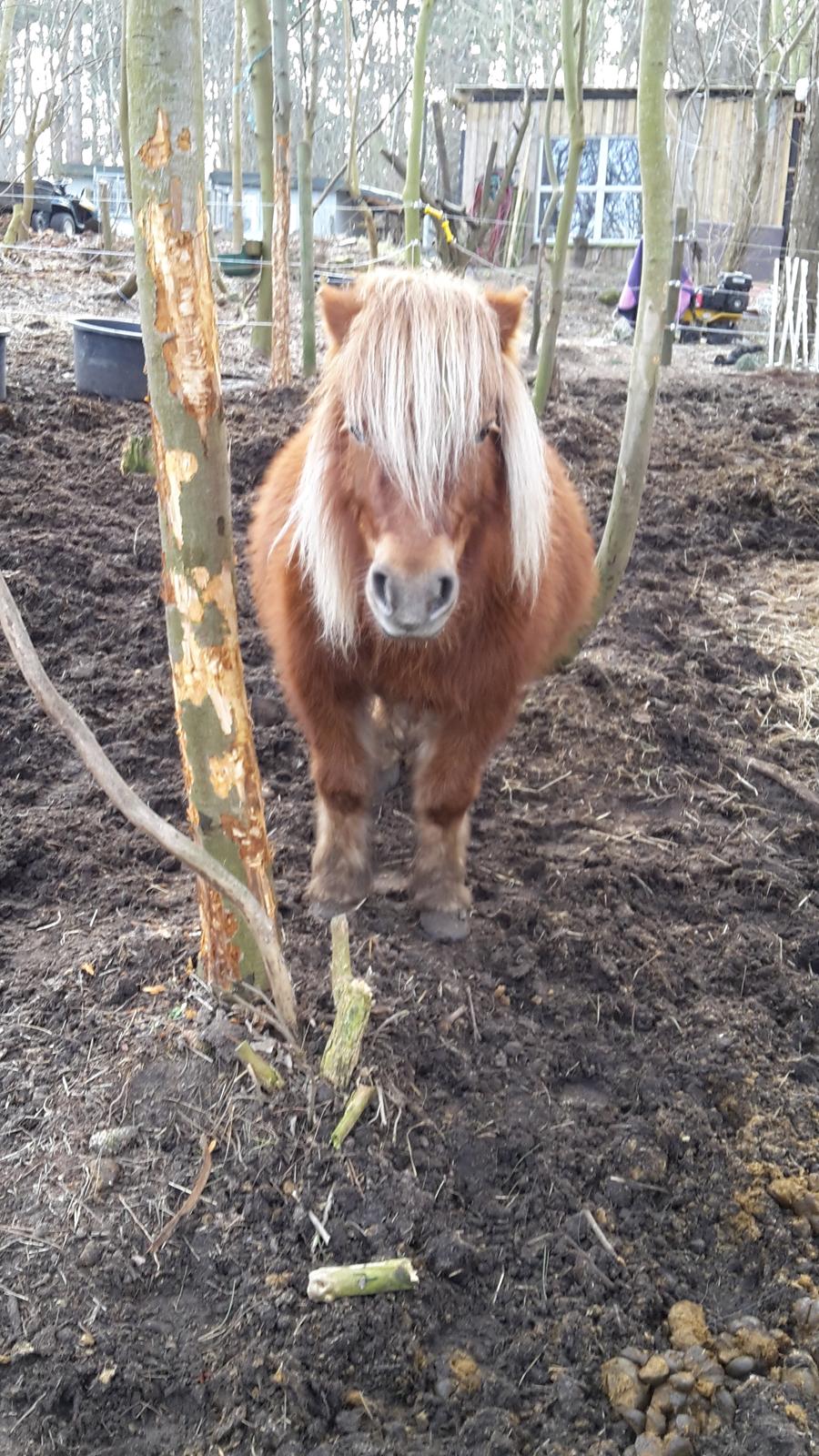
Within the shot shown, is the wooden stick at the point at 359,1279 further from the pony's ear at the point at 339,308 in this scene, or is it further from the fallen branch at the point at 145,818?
the pony's ear at the point at 339,308

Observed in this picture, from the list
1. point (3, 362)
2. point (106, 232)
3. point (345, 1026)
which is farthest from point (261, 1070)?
point (106, 232)

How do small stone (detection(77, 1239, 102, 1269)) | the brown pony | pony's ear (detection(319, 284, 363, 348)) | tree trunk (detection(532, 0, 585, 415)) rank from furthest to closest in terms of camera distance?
1. tree trunk (detection(532, 0, 585, 415))
2. pony's ear (detection(319, 284, 363, 348))
3. the brown pony
4. small stone (detection(77, 1239, 102, 1269))

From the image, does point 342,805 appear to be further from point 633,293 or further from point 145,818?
point 633,293

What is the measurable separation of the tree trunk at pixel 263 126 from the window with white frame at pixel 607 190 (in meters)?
15.3

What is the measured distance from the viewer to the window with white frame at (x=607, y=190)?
22.4 meters

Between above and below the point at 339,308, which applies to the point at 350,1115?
below

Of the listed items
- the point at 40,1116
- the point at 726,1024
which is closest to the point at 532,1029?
the point at 726,1024

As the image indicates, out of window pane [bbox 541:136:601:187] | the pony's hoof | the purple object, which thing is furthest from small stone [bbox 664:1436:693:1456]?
window pane [bbox 541:136:601:187]

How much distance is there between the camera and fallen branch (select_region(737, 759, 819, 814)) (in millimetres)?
3807

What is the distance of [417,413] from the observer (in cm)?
254

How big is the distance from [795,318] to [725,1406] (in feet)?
42.3

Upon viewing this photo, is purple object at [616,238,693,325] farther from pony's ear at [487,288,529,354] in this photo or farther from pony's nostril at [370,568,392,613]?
pony's nostril at [370,568,392,613]

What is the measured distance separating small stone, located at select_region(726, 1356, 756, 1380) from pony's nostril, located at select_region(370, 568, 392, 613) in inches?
61.6

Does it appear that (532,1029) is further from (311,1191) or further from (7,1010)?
(7,1010)
